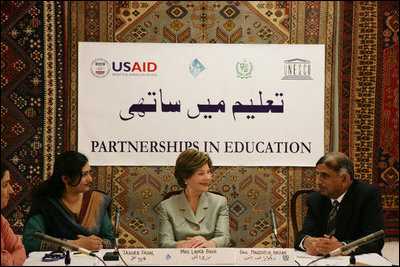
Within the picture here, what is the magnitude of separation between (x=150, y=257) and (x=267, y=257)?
620 mm

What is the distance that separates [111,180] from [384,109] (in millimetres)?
2577

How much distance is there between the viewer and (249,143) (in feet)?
14.4

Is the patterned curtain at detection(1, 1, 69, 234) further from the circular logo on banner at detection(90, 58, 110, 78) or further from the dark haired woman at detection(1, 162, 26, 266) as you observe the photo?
the dark haired woman at detection(1, 162, 26, 266)

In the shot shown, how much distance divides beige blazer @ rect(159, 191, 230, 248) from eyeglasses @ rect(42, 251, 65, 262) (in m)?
0.66

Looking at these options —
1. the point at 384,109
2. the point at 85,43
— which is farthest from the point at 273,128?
the point at 85,43

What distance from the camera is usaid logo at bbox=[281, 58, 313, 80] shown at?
4.38m

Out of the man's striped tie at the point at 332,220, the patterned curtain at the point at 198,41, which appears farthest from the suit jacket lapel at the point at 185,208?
the patterned curtain at the point at 198,41

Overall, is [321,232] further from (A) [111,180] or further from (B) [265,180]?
(A) [111,180]

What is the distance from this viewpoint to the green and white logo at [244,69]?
14.4ft

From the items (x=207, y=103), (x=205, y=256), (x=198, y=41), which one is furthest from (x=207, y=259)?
(x=198, y=41)

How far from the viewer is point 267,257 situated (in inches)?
101

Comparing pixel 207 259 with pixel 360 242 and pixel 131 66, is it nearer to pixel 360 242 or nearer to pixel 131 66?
pixel 360 242

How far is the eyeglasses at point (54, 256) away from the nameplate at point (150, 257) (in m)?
0.42

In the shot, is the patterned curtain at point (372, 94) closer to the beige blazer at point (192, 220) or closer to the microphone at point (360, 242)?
the beige blazer at point (192, 220)
